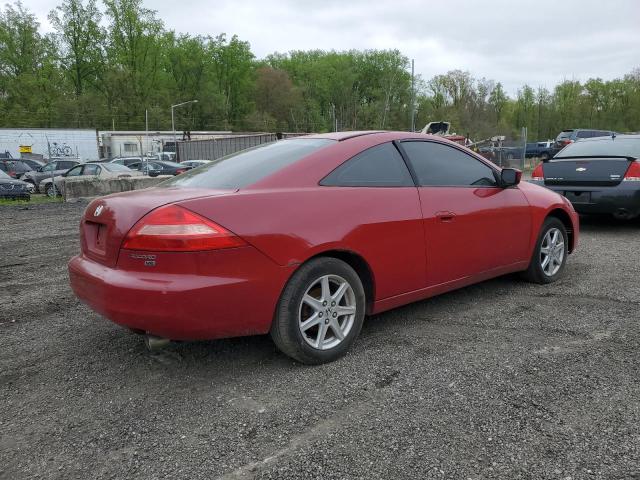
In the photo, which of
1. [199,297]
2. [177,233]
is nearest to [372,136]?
[177,233]

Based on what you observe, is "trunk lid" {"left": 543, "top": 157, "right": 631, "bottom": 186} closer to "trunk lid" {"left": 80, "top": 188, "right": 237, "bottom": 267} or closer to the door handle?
the door handle

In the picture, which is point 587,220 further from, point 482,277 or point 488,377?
point 488,377

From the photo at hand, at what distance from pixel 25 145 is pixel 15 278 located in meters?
38.7

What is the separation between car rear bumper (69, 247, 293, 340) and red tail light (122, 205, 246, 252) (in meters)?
0.07

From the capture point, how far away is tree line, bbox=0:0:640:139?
5878 centimetres

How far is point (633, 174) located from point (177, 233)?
687cm

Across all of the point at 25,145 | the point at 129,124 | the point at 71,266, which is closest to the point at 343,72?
the point at 129,124

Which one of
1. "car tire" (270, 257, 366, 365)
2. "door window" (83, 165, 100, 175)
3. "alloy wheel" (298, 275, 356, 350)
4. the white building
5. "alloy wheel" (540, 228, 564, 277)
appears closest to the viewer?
"car tire" (270, 257, 366, 365)

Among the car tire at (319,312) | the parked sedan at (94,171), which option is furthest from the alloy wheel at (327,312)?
the parked sedan at (94,171)

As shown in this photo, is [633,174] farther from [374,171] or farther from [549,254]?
[374,171]

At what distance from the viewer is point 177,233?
282 centimetres

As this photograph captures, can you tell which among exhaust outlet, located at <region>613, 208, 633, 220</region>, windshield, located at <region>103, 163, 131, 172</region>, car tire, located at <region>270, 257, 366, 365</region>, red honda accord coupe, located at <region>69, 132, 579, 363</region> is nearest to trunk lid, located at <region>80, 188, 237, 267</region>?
red honda accord coupe, located at <region>69, 132, 579, 363</region>

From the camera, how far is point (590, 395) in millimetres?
2828

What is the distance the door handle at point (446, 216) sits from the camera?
3893mm
